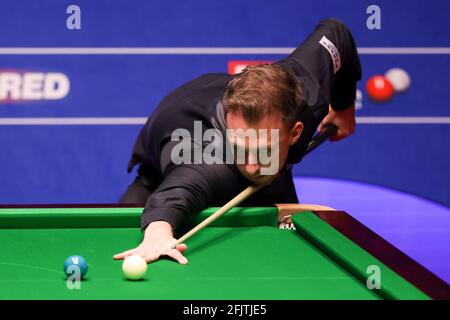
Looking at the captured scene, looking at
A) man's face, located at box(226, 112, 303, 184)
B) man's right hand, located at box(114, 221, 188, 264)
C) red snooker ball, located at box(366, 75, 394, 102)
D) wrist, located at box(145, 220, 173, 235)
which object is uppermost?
red snooker ball, located at box(366, 75, 394, 102)

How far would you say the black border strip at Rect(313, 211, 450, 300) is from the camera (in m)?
2.18

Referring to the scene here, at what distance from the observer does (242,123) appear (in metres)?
3.00

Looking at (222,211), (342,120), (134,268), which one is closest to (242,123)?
(222,211)

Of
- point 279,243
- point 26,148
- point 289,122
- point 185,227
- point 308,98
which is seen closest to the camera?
point 279,243

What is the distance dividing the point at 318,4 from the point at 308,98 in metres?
2.27

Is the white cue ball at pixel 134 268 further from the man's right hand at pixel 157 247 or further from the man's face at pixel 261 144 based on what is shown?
the man's face at pixel 261 144

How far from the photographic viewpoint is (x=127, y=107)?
5652 mm

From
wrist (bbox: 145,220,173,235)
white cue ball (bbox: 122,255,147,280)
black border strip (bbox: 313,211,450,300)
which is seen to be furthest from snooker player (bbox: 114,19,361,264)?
black border strip (bbox: 313,211,450,300)

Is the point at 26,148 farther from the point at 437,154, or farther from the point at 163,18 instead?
the point at 437,154

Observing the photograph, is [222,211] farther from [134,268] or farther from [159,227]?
[134,268]

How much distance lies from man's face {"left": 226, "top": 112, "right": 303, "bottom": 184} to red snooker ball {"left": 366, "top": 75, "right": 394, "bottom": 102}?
8.27 ft

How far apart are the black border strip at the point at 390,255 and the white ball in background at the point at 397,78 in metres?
2.77

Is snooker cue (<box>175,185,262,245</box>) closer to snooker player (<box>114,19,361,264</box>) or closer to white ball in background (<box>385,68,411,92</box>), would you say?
snooker player (<box>114,19,361,264</box>)
